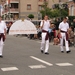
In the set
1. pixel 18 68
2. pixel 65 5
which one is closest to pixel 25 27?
pixel 18 68

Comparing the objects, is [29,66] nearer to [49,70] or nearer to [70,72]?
[49,70]

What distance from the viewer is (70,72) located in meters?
10.7

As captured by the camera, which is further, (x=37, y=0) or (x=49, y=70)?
(x=37, y=0)

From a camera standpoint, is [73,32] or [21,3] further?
[21,3]

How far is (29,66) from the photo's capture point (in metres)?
12.1

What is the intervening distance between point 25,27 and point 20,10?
66018 mm

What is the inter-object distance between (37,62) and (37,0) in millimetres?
72906

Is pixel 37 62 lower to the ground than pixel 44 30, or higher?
lower

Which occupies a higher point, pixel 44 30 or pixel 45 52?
pixel 44 30

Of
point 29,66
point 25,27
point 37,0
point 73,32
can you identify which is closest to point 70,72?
point 29,66

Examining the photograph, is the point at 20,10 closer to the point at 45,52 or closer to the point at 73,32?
the point at 73,32

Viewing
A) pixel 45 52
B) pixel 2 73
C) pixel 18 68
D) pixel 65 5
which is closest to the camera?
pixel 2 73

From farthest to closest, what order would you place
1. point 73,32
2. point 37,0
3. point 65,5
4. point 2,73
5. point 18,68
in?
point 37,0 → point 65,5 → point 73,32 → point 18,68 → point 2,73

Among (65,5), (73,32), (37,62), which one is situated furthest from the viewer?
(65,5)
